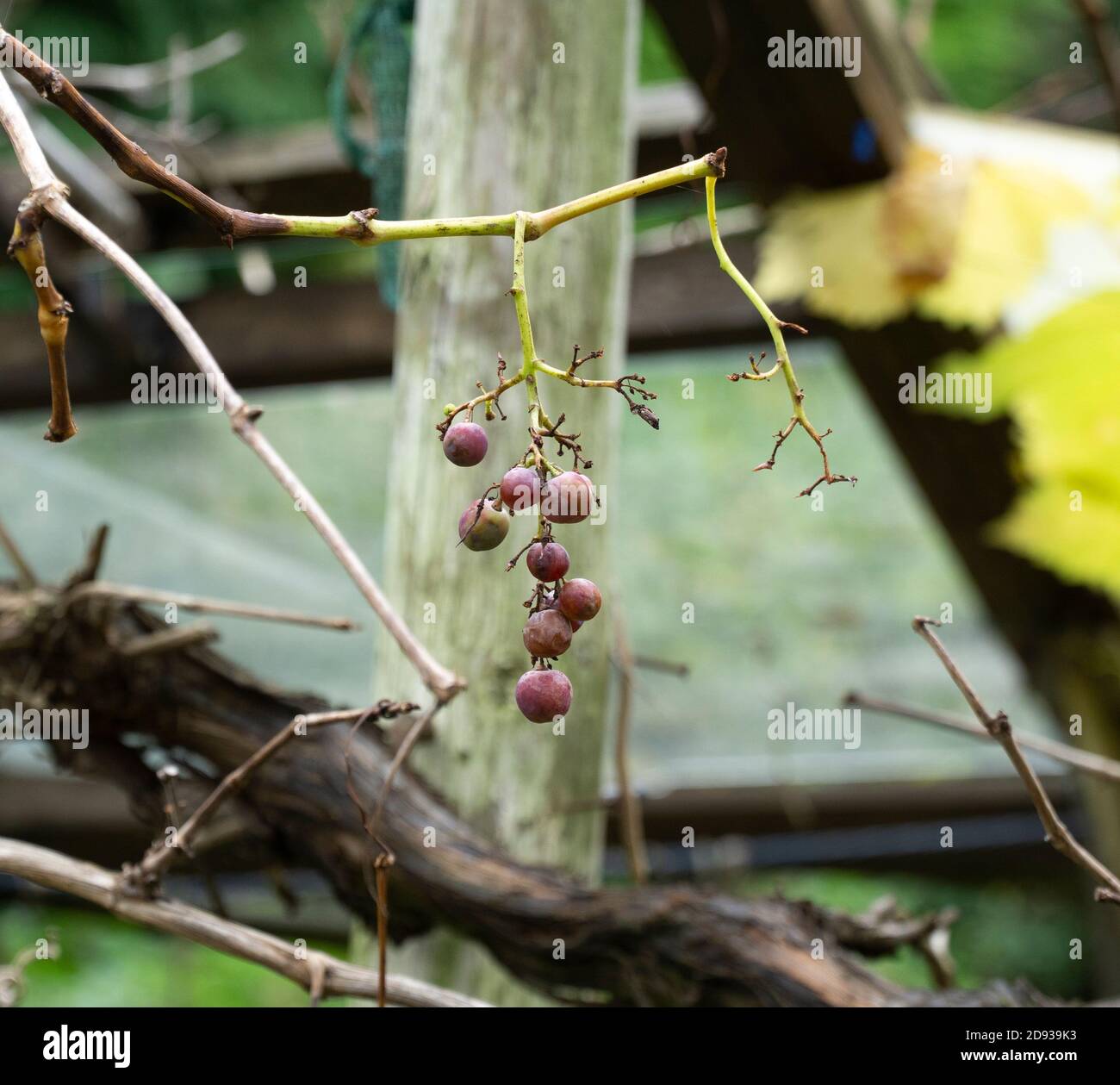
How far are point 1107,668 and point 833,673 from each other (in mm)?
985

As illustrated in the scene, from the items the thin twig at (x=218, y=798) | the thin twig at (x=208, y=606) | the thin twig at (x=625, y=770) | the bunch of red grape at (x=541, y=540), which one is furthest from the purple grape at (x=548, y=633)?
the thin twig at (x=625, y=770)

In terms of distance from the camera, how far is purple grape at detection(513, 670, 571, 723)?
1.56ft

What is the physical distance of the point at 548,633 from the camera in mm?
463

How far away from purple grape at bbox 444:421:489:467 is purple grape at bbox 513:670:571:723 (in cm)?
9

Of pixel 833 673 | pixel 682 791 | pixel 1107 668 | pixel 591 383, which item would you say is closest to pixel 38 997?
pixel 682 791

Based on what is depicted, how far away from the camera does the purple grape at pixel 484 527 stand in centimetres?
46

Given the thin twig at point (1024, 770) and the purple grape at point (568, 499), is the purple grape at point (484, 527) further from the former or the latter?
the thin twig at point (1024, 770)

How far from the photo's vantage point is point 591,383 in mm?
444

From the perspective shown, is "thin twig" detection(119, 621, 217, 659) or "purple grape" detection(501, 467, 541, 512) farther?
"thin twig" detection(119, 621, 217, 659)

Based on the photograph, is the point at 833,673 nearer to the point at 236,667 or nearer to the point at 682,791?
the point at 682,791

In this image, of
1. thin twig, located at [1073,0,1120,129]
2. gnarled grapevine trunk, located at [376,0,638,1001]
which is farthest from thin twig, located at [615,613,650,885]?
thin twig, located at [1073,0,1120,129]

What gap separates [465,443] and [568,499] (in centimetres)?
5

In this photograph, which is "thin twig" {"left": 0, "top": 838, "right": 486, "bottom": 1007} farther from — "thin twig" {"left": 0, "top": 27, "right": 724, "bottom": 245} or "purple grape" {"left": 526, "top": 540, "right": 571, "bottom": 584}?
"thin twig" {"left": 0, "top": 27, "right": 724, "bottom": 245}

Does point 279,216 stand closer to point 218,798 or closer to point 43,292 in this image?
point 43,292
